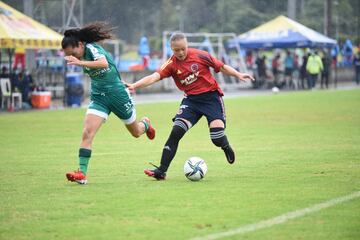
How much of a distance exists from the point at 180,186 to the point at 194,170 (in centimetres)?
55

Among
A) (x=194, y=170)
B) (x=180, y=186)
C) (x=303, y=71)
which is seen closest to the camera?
(x=180, y=186)

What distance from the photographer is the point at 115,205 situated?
907 centimetres

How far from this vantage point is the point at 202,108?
1152 cm

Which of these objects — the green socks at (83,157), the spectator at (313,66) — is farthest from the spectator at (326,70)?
the green socks at (83,157)

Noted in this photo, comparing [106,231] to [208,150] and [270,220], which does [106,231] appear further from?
[208,150]

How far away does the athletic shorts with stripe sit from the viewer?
439 inches

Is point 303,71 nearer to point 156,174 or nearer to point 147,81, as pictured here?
point 147,81

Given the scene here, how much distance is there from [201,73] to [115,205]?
3.05 meters

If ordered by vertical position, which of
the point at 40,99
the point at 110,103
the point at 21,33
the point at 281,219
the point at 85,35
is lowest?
the point at 40,99

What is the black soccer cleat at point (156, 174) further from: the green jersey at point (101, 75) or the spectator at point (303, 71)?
the spectator at point (303, 71)

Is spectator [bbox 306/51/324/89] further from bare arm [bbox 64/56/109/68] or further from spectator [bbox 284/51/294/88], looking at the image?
bare arm [bbox 64/56/109/68]

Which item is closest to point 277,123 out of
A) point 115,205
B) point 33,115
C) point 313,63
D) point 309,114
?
point 309,114

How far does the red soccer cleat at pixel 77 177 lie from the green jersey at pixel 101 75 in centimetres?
119

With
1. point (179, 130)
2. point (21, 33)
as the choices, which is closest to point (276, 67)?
point (21, 33)
